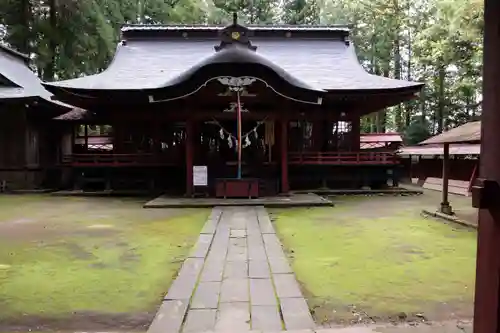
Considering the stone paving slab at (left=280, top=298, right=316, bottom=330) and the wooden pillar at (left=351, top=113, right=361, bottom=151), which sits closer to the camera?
the stone paving slab at (left=280, top=298, right=316, bottom=330)

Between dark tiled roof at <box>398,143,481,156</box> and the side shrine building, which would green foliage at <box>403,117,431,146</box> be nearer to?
dark tiled roof at <box>398,143,481,156</box>

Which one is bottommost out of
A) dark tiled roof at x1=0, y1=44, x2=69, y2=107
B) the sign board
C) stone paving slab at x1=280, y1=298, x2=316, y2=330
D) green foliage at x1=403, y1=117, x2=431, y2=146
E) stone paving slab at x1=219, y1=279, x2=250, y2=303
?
stone paving slab at x1=219, y1=279, x2=250, y2=303

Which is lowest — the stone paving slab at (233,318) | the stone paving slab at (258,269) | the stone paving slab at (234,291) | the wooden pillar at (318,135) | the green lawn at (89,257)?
the green lawn at (89,257)

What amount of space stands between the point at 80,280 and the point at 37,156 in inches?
558

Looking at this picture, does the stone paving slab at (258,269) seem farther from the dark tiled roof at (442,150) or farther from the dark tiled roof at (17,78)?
the dark tiled roof at (17,78)

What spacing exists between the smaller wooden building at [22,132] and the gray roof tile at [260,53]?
230 centimetres

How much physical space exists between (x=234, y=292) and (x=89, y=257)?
2.70 metres

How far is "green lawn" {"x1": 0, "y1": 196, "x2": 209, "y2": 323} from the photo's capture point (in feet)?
13.6

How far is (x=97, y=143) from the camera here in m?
22.8

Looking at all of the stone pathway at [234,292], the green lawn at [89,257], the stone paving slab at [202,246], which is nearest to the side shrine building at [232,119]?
the green lawn at [89,257]

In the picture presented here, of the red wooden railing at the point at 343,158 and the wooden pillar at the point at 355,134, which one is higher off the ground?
the wooden pillar at the point at 355,134

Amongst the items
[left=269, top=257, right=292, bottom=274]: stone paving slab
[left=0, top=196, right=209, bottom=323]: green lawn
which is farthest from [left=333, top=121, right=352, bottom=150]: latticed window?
[left=269, top=257, right=292, bottom=274]: stone paving slab

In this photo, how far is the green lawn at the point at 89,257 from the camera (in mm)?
4160

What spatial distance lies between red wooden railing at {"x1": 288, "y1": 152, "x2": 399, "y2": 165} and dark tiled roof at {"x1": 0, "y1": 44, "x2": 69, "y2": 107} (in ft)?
31.3
